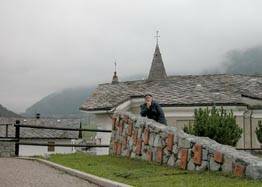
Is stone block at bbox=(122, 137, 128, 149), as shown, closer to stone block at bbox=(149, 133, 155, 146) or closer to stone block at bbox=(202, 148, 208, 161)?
stone block at bbox=(149, 133, 155, 146)

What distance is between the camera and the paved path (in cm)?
1059

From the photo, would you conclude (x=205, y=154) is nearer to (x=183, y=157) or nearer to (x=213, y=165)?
(x=213, y=165)

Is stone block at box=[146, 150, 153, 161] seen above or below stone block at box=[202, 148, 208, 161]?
below

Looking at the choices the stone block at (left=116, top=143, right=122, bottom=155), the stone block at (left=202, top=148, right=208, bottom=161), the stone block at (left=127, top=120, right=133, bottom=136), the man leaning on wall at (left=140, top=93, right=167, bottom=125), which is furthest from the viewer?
the stone block at (left=116, top=143, right=122, bottom=155)

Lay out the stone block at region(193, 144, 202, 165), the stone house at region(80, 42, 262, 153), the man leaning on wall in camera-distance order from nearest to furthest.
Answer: the stone block at region(193, 144, 202, 165), the man leaning on wall, the stone house at region(80, 42, 262, 153)

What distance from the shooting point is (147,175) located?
1106 cm

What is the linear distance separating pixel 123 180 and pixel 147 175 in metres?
0.78

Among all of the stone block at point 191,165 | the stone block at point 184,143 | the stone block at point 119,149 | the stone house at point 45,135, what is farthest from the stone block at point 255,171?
the stone house at point 45,135

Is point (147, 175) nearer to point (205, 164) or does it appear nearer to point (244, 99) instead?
point (205, 164)

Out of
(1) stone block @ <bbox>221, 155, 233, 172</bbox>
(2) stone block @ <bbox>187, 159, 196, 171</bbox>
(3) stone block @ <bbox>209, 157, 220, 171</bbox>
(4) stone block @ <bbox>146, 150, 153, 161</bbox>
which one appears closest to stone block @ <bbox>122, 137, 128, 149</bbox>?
(4) stone block @ <bbox>146, 150, 153, 161</bbox>

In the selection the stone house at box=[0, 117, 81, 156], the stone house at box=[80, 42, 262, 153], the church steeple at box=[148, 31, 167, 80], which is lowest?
the stone house at box=[0, 117, 81, 156]

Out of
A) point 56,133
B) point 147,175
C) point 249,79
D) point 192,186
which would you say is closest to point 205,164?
point 147,175

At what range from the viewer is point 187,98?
28.3m

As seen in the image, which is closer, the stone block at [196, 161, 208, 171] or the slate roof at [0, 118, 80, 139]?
the stone block at [196, 161, 208, 171]
